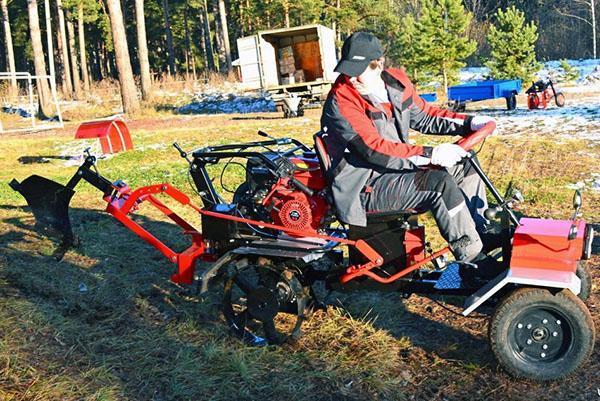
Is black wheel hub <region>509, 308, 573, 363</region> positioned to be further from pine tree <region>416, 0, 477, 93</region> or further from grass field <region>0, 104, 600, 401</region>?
pine tree <region>416, 0, 477, 93</region>

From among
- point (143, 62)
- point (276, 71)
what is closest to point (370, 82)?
point (276, 71)

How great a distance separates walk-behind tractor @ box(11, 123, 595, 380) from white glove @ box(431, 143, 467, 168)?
0.16 m

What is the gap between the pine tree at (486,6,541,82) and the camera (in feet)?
68.2

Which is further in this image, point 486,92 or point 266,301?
point 486,92

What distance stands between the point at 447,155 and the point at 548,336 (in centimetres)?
126

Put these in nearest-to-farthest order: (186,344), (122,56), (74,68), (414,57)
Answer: (186,344)
(122,56)
(414,57)
(74,68)

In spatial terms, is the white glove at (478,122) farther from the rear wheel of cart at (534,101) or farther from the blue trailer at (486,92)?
the rear wheel of cart at (534,101)

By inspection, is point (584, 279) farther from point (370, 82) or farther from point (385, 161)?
point (370, 82)

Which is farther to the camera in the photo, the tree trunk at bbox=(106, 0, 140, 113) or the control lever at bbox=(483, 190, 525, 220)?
the tree trunk at bbox=(106, 0, 140, 113)

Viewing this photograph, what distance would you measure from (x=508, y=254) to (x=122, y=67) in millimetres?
18757

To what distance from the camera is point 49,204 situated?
20.4 ft

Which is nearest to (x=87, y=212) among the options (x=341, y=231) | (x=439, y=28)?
(x=341, y=231)

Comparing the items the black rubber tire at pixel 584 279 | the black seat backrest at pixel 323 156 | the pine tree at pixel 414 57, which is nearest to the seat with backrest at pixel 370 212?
the black seat backrest at pixel 323 156

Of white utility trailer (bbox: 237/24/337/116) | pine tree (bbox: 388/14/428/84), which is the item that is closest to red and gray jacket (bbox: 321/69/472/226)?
white utility trailer (bbox: 237/24/337/116)
